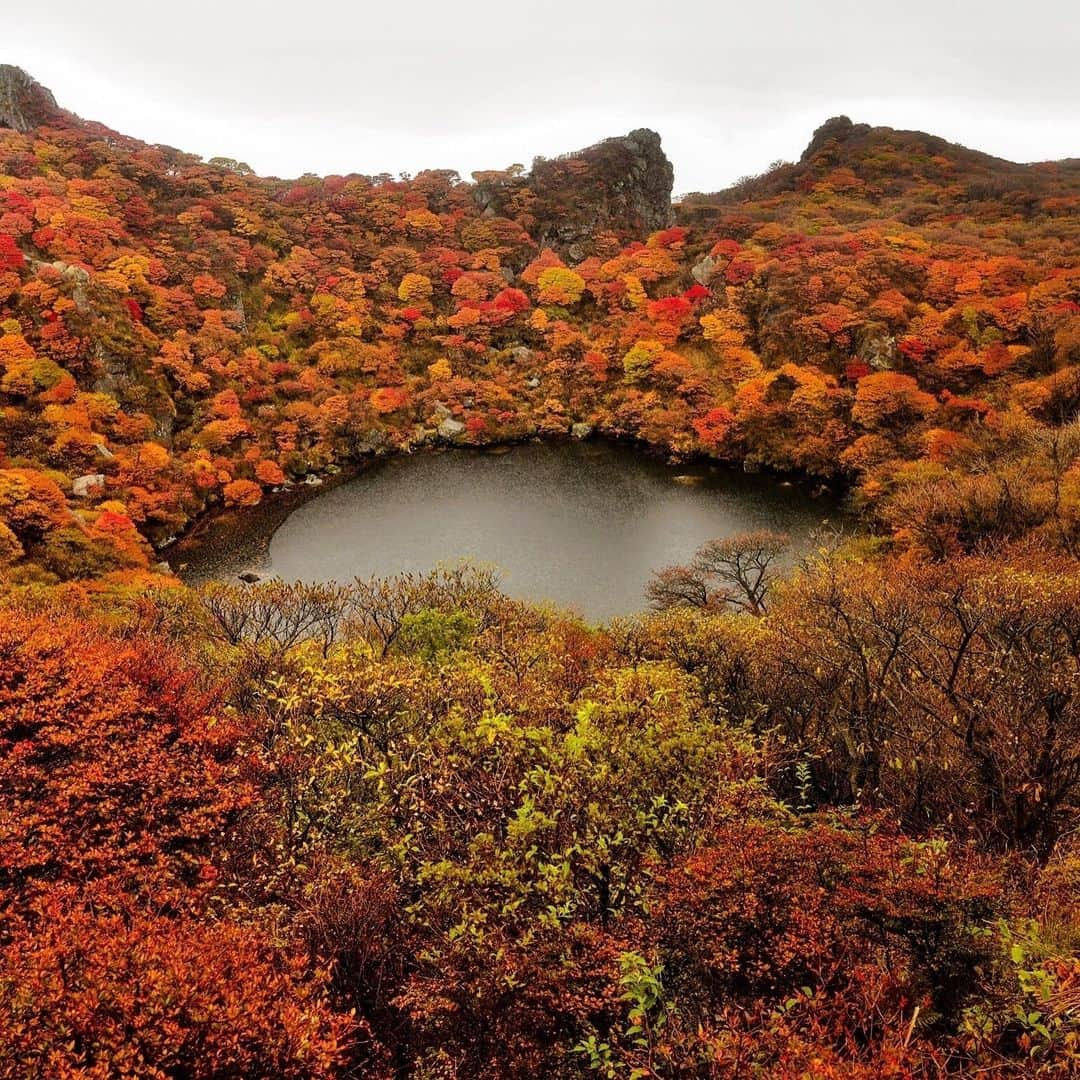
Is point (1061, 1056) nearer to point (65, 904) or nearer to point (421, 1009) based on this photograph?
point (421, 1009)

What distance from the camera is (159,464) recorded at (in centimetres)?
4203

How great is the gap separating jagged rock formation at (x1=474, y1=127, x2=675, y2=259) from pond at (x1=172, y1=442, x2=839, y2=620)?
39.2 m

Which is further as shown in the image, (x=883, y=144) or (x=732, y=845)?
(x=883, y=144)

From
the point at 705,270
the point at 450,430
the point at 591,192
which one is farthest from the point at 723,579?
the point at 591,192

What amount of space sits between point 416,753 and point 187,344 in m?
52.2

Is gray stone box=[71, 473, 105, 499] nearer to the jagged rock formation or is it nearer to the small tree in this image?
the small tree

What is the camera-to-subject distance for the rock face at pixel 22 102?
2665 inches

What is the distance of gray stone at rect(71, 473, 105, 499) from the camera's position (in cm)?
3784

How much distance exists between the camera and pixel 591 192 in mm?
81312

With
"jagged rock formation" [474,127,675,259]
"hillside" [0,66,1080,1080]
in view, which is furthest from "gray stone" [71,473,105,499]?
"jagged rock formation" [474,127,675,259]

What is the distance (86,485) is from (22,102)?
58.4m

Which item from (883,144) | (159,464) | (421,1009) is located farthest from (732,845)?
(883,144)

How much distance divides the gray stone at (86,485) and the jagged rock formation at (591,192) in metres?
55.5

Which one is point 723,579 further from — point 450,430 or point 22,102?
point 22,102
